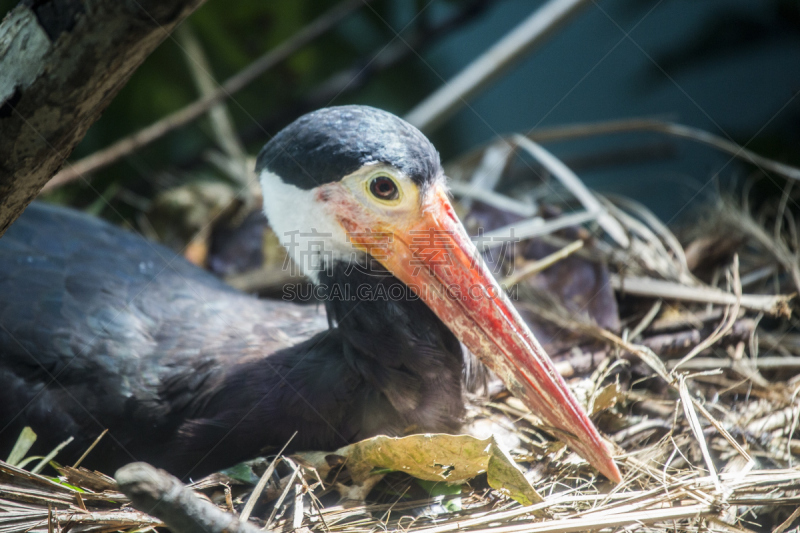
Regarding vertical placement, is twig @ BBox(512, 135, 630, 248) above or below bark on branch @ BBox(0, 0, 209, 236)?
below

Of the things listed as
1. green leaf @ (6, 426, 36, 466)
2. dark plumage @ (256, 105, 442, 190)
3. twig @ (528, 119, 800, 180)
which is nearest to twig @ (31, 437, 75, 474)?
green leaf @ (6, 426, 36, 466)

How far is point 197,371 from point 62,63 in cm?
99

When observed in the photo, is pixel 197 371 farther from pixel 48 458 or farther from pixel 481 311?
pixel 481 311

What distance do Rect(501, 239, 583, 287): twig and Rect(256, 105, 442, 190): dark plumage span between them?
814 mm

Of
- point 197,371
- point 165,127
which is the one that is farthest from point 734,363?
point 165,127

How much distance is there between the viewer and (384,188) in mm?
1503

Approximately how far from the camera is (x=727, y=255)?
2418mm

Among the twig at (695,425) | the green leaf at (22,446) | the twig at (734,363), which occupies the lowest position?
the twig at (734,363)

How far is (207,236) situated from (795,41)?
10.0ft

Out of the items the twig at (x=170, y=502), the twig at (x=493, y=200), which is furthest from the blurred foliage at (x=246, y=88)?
the twig at (x=170, y=502)

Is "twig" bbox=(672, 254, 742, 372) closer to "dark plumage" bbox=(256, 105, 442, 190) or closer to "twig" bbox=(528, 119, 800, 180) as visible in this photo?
"twig" bbox=(528, 119, 800, 180)

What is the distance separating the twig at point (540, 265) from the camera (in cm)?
224

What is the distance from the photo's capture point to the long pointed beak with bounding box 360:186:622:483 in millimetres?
1539

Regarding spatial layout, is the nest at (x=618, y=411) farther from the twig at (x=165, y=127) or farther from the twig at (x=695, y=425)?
the twig at (x=165, y=127)
